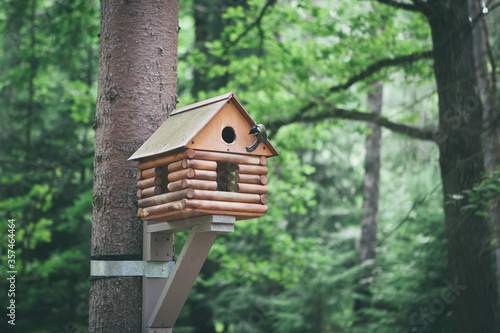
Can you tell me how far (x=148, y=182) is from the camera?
240 cm

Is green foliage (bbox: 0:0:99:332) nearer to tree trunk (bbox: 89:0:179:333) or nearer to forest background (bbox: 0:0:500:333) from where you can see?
forest background (bbox: 0:0:500:333)

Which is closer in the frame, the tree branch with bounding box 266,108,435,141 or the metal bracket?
the metal bracket

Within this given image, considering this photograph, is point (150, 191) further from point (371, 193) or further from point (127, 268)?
point (371, 193)

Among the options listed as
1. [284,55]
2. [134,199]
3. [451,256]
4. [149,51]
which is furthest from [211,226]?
[284,55]

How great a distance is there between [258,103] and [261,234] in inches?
99.2

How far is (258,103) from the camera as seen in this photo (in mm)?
7348

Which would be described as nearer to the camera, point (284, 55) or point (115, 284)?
point (115, 284)

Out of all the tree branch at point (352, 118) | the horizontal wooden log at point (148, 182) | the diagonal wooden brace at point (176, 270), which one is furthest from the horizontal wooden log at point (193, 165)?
the tree branch at point (352, 118)

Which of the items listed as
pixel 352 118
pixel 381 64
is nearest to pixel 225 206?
pixel 381 64

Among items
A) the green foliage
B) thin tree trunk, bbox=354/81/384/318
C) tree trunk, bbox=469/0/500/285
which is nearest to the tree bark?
thin tree trunk, bbox=354/81/384/318

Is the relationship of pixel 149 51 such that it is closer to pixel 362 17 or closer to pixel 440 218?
pixel 362 17

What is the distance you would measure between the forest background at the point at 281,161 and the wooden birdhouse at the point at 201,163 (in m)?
2.68

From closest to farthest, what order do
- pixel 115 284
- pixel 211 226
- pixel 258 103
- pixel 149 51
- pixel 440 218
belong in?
pixel 211 226, pixel 115 284, pixel 149 51, pixel 258 103, pixel 440 218

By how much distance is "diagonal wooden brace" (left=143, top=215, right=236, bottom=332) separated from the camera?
2315mm
